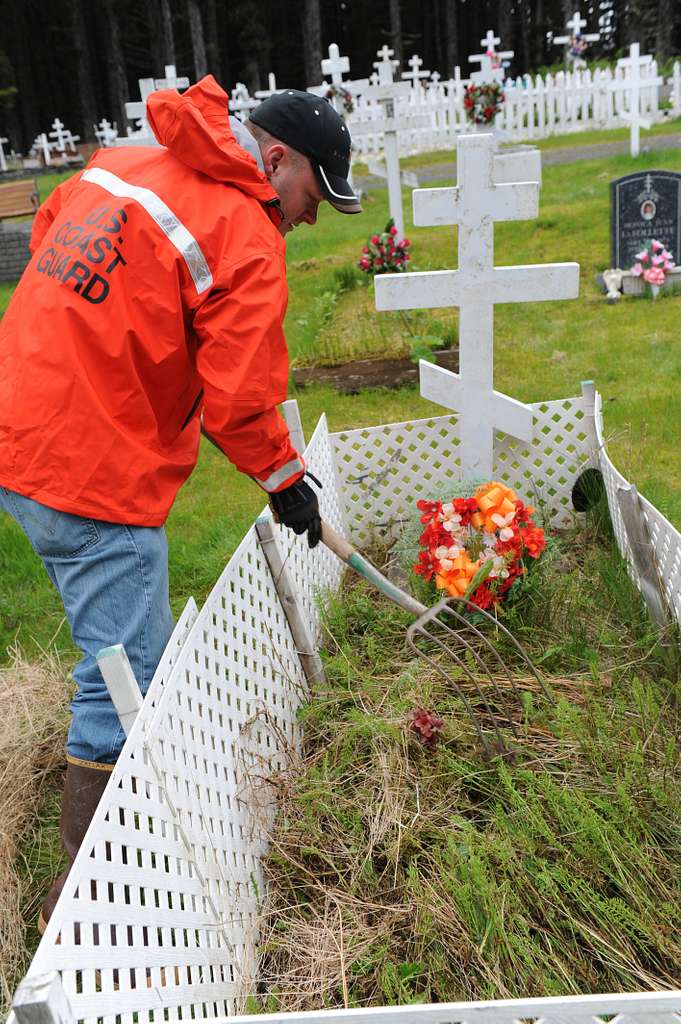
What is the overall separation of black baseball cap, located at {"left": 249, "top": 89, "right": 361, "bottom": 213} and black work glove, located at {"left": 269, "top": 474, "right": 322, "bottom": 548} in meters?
0.79

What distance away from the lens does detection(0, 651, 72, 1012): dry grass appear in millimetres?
2381

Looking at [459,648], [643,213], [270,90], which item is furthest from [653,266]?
[270,90]

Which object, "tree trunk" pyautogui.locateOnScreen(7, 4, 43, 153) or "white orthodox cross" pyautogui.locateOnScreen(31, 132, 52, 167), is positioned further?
"tree trunk" pyautogui.locateOnScreen(7, 4, 43, 153)

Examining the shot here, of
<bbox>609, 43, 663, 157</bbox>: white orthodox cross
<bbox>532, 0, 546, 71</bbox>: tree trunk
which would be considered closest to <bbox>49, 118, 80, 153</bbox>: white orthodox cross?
<bbox>532, 0, 546, 71</bbox>: tree trunk

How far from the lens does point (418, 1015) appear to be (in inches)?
53.1

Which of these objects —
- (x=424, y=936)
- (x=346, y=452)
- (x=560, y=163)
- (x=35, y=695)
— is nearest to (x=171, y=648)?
(x=424, y=936)

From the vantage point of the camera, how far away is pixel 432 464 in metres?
4.27

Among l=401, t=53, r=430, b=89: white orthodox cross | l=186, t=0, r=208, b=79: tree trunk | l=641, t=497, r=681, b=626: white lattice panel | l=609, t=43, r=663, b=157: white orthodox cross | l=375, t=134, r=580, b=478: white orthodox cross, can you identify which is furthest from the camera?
l=186, t=0, r=208, b=79: tree trunk

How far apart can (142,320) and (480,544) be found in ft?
5.54

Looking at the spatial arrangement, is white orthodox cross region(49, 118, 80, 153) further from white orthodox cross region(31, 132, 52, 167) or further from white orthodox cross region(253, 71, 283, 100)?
white orthodox cross region(253, 71, 283, 100)

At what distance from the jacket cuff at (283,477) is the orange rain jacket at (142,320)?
19 centimetres

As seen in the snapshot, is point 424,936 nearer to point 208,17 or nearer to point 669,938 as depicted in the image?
Answer: point 669,938

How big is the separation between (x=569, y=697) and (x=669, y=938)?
0.95 m

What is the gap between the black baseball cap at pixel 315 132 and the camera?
240cm
